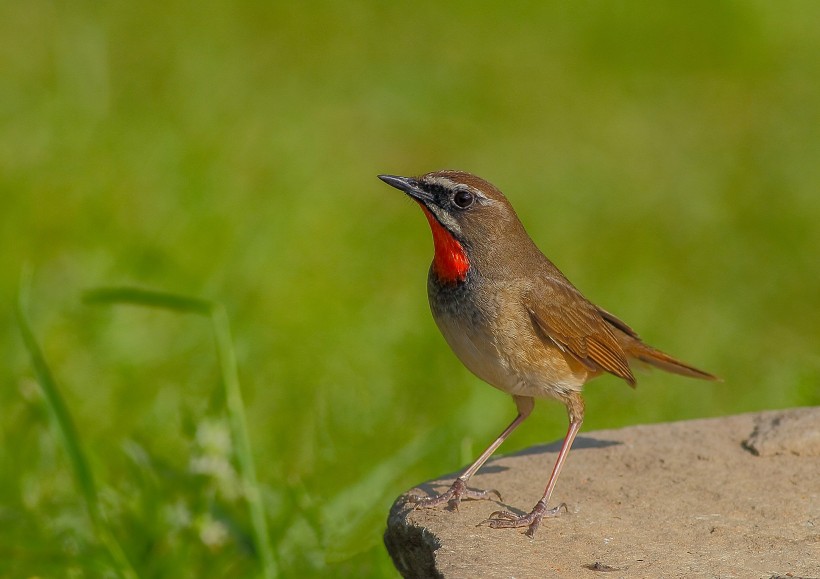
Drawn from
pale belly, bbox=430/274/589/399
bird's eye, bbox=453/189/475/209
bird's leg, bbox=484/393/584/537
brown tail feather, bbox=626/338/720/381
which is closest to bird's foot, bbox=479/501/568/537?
bird's leg, bbox=484/393/584/537

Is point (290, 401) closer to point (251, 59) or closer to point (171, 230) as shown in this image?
point (171, 230)

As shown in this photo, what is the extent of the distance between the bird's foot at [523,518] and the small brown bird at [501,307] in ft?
0.72

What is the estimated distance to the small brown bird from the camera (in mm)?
4898

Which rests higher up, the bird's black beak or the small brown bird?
the bird's black beak

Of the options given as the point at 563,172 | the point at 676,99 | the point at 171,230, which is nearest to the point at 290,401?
the point at 171,230

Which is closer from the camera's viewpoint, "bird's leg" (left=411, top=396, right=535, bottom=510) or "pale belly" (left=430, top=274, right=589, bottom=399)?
"bird's leg" (left=411, top=396, right=535, bottom=510)

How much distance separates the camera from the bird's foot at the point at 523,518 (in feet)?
14.4

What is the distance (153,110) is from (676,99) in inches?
217

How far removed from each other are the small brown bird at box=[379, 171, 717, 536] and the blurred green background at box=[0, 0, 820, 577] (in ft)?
1.48

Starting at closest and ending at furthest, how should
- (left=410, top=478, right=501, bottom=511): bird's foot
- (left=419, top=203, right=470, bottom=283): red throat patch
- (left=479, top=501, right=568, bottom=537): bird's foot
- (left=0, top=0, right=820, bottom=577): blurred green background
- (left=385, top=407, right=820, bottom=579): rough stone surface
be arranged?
(left=385, top=407, right=820, bottom=579): rough stone surface
(left=479, top=501, right=568, bottom=537): bird's foot
(left=410, top=478, right=501, bottom=511): bird's foot
(left=419, top=203, right=470, bottom=283): red throat patch
(left=0, top=0, right=820, bottom=577): blurred green background

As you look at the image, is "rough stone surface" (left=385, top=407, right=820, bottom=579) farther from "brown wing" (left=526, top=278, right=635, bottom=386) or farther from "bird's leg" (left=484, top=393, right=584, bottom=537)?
"brown wing" (left=526, top=278, right=635, bottom=386)

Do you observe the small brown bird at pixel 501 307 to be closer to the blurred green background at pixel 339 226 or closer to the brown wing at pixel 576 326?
the brown wing at pixel 576 326

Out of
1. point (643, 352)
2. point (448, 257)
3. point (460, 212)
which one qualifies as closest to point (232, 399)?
point (448, 257)

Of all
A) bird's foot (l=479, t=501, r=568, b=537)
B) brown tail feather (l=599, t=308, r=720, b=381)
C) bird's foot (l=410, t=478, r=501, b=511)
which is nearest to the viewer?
bird's foot (l=479, t=501, r=568, b=537)
